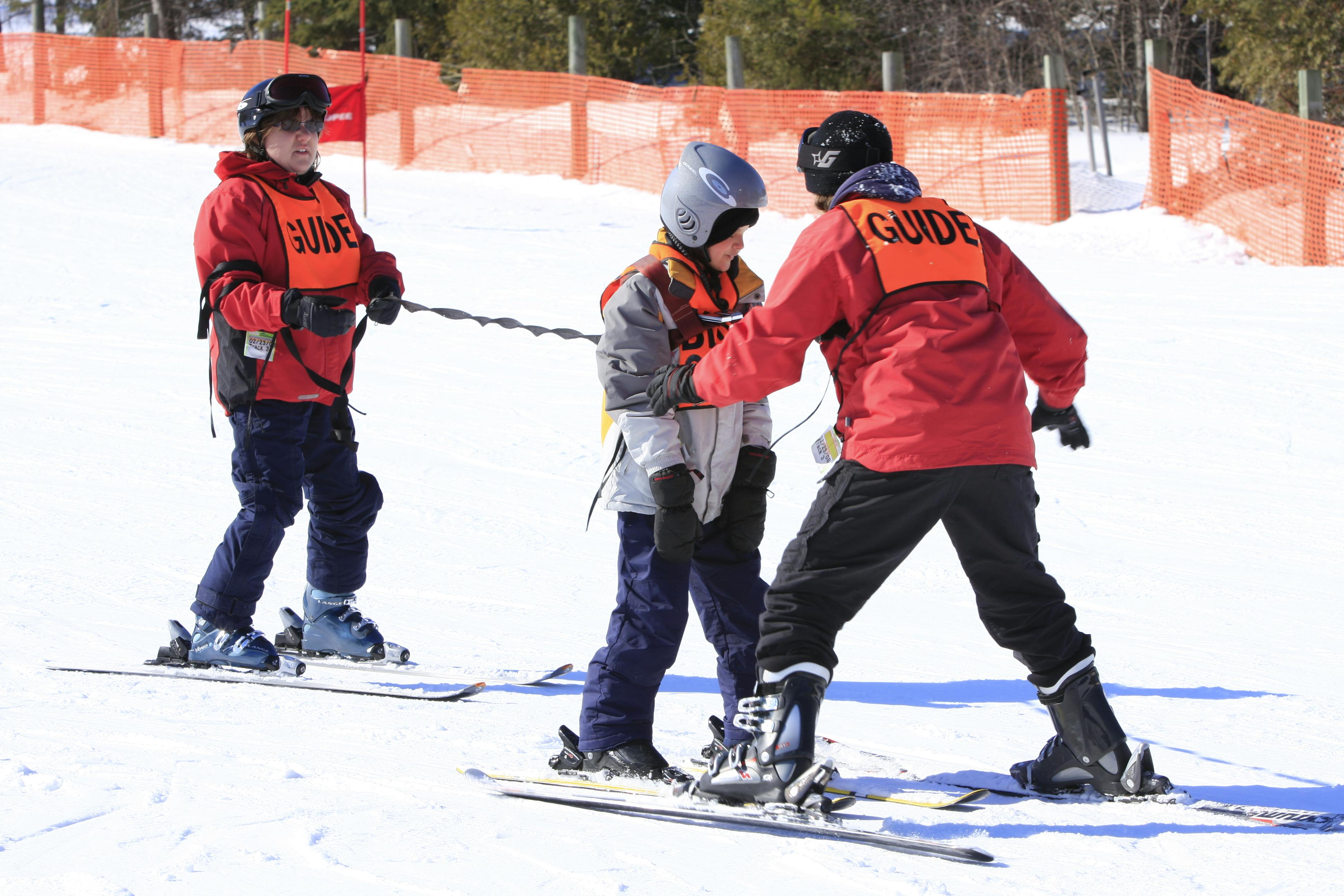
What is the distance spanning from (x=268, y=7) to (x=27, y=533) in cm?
2379

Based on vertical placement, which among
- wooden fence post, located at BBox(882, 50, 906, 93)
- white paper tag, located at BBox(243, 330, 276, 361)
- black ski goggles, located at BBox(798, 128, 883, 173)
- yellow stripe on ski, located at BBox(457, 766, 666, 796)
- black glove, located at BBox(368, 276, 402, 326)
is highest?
wooden fence post, located at BBox(882, 50, 906, 93)

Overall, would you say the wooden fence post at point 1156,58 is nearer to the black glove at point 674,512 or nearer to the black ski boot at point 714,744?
the black ski boot at point 714,744

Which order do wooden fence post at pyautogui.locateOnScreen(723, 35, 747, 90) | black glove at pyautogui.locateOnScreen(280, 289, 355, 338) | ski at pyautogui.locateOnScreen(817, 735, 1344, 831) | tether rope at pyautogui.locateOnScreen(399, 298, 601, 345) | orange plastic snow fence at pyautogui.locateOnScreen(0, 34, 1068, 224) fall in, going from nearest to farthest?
ski at pyautogui.locateOnScreen(817, 735, 1344, 831), tether rope at pyautogui.locateOnScreen(399, 298, 601, 345), black glove at pyautogui.locateOnScreen(280, 289, 355, 338), orange plastic snow fence at pyautogui.locateOnScreen(0, 34, 1068, 224), wooden fence post at pyautogui.locateOnScreen(723, 35, 747, 90)

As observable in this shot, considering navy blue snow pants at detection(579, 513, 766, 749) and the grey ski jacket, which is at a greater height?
the grey ski jacket

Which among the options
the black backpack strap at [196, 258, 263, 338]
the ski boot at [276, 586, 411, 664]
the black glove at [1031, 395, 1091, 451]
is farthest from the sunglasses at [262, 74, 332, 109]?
the black glove at [1031, 395, 1091, 451]

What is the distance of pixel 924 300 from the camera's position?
2.87 meters

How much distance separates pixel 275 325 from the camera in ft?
13.1

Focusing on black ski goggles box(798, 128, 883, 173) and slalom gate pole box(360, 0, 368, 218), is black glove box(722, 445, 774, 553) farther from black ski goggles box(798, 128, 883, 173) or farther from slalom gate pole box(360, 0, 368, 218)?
slalom gate pole box(360, 0, 368, 218)

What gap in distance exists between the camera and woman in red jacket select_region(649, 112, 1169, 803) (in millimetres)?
2854

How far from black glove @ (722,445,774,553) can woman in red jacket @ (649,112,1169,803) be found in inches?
9.3

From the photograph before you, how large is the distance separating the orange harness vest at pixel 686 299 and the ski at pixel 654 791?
35.6 inches

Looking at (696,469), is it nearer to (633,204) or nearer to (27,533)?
(27,533)

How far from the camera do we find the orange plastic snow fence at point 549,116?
12.5 meters

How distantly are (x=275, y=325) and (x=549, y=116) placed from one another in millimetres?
12138
